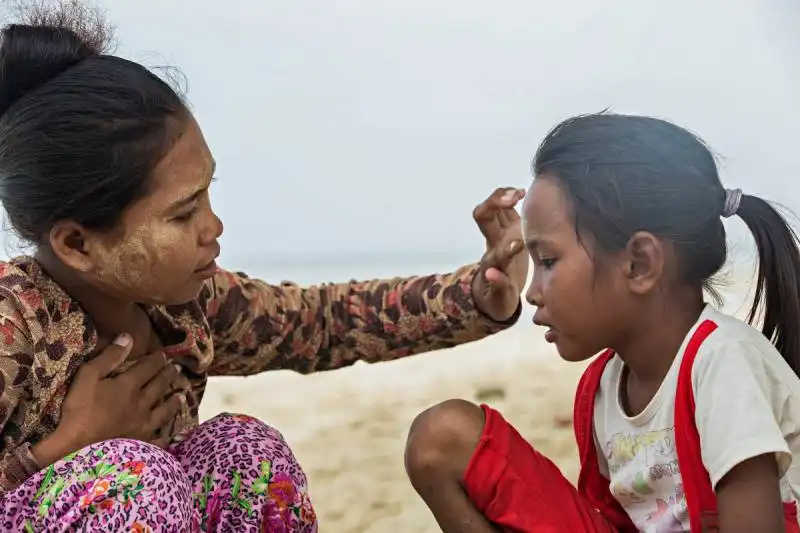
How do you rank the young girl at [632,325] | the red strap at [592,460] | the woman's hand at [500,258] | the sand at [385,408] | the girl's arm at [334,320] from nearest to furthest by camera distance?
the young girl at [632,325] < the red strap at [592,460] < the woman's hand at [500,258] < the girl's arm at [334,320] < the sand at [385,408]

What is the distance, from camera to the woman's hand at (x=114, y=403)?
61.9 inches

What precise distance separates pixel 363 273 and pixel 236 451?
12.2ft

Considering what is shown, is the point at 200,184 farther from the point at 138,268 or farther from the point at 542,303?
the point at 542,303

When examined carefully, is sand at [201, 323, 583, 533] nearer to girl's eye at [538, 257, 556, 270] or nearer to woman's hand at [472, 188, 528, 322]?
woman's hand at [472, 188, 528, 322]

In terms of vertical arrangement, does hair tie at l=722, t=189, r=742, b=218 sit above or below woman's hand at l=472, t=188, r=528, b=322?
above

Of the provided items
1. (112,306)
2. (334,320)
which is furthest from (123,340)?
(334,320)

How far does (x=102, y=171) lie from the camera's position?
5.15ft

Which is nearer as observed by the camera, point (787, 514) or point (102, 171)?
Result: point (787, 514)

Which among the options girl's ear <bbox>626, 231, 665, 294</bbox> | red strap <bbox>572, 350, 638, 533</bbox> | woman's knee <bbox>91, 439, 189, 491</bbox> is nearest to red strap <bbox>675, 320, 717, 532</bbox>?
girl's ear <bbox>626, 231, 665, 294</bbox>

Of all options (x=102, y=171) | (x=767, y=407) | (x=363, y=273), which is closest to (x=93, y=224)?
(x=102, y=171)

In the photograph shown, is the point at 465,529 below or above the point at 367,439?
above

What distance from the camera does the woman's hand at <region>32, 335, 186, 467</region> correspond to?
1.57 metres

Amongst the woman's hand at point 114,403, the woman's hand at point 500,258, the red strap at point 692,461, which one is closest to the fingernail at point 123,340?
the woman's hand at point 114,403

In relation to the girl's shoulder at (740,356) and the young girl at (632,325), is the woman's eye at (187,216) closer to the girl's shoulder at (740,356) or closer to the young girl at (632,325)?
the young girl at (632,325)
